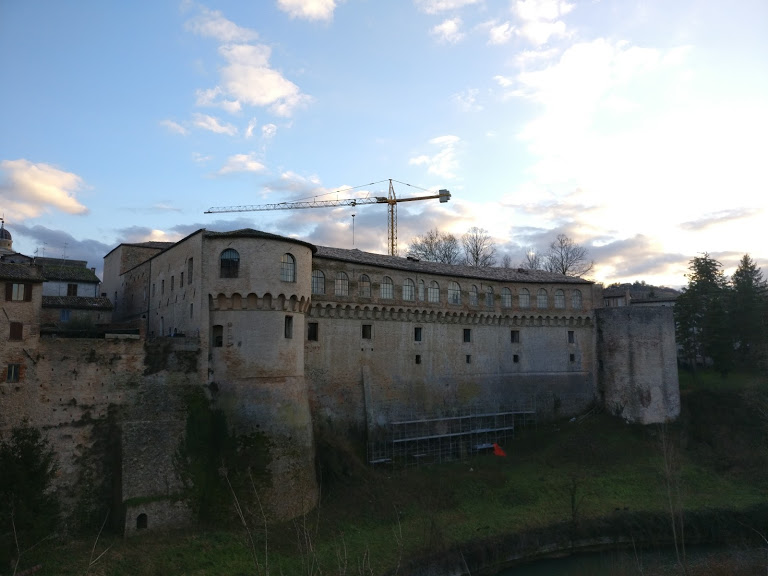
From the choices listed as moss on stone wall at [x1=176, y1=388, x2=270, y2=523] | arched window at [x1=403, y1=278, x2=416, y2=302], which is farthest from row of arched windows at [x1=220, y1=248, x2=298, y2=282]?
arched window at [x1=403, y1=278, x2=416, y2=302]

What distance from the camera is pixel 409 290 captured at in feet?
106

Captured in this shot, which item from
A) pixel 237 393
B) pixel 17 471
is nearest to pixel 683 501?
pixel 237 393

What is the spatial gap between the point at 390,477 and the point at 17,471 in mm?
15512

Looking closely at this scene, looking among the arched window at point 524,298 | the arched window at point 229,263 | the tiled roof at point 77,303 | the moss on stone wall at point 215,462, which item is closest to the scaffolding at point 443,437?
the arched window at point 524,298

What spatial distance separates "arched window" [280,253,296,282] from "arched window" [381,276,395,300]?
286 inches

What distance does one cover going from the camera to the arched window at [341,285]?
2909 cm

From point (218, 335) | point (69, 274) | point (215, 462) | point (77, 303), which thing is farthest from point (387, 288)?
point (69, 274)

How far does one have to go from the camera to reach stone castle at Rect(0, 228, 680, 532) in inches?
808

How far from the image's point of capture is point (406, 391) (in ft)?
102

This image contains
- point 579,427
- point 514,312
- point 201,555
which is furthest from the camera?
point 514,312

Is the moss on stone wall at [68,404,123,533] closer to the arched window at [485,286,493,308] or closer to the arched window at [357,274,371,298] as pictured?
the arched window at [357,274,371,298]

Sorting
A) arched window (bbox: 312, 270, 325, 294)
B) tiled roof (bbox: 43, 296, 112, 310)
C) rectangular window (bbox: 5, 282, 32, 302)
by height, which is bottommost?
rectangular window (bbox: 5, 282, 32, 302)

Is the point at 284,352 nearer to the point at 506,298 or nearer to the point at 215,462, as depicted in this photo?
the point at 215,462

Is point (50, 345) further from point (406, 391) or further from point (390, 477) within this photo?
point (406, 391)
